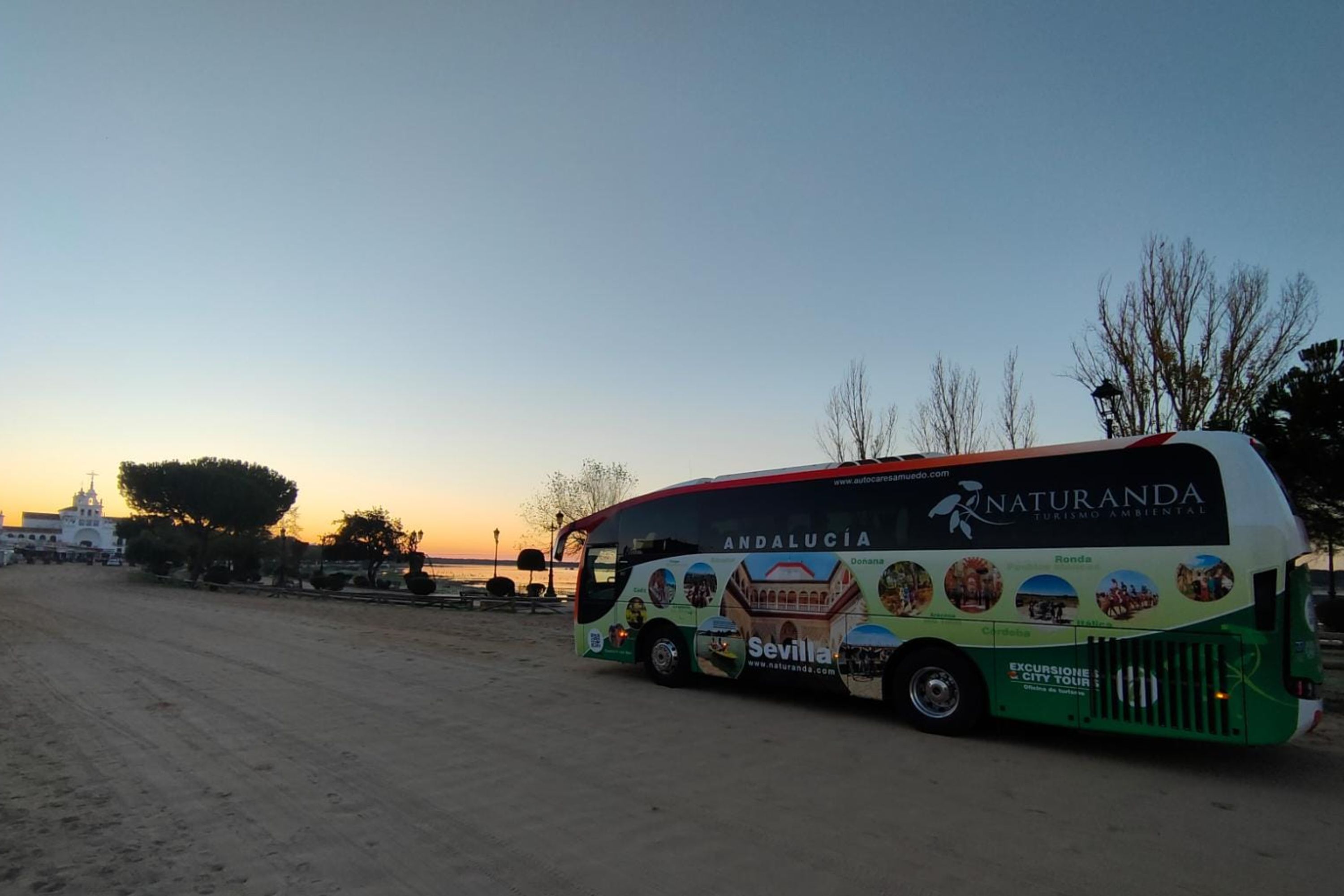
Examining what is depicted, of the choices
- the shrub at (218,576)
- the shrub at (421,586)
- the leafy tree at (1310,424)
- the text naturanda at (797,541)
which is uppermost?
the leafy tree at (1310,424)

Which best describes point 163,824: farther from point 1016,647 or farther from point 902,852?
point 1016,647

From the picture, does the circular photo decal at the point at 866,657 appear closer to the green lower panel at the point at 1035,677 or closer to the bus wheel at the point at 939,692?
the bus wheel at the point at 939,692

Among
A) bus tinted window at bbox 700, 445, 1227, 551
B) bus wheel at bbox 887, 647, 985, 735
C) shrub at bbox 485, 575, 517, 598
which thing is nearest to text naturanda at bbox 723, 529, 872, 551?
bus tinted window at bbox 700, 445, 1227, 551

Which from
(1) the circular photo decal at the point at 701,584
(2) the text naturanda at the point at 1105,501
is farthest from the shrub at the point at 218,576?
(2) the text naturanda at the point at 1105,501

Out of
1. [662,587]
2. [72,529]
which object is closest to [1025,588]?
[662,587]

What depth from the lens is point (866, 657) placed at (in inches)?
346

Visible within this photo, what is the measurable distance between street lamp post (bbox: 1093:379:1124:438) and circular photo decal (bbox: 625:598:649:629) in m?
9.56

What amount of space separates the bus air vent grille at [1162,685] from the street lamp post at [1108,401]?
8.70 meters

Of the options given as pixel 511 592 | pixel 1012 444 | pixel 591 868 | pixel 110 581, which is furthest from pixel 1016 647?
pixel 110 581

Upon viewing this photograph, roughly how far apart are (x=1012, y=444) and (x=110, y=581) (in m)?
55.7

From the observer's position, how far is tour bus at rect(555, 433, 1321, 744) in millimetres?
6449

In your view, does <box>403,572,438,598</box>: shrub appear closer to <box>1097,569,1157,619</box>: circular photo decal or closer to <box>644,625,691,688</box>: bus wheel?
<box>644,625,691,688</box>: bus wheel

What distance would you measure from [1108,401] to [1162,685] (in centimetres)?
1213

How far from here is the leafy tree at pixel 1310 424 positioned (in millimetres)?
16516
